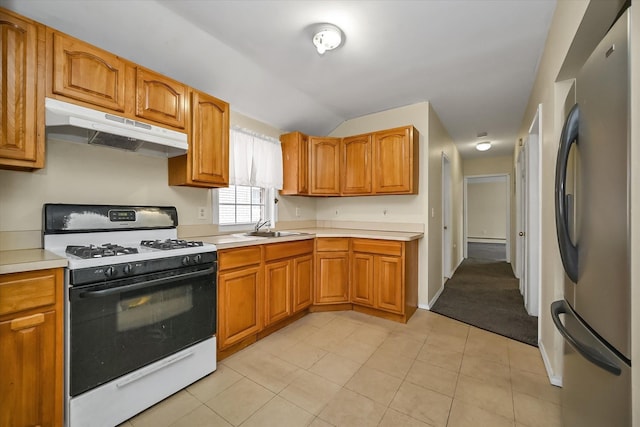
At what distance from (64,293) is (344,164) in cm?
297

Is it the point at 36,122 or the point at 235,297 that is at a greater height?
the point at 36,122

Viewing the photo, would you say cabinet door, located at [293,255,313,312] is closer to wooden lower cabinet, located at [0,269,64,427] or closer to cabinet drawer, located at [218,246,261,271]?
cabinet drawer, located at [218,246,261,271]

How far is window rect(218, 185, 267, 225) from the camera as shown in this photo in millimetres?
2951

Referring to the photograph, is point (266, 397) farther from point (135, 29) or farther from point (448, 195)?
point (448, 195)

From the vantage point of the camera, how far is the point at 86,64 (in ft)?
5.43

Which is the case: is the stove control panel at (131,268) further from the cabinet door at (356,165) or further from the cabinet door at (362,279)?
the cabinet door at (356,165)

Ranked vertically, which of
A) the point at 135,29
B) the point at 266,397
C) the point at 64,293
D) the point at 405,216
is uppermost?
the point at 135,29

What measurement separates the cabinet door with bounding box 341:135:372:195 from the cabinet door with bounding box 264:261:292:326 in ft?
4.45

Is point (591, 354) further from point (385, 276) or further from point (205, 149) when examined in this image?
point (205, 149)

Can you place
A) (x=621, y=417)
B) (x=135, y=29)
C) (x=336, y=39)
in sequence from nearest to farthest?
(x=621, y=417)
(x=135, y=29)
(x=336, y=39)

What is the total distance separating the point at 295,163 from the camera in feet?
11.4

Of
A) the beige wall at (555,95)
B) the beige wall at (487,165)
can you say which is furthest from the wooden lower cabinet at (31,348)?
the beige wall at (487,165)

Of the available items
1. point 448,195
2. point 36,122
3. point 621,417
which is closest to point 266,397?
point 621,417

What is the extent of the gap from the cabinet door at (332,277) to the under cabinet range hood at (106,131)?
6.00ft
